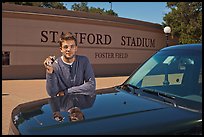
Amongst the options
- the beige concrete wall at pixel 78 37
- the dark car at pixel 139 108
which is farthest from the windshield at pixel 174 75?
the beige concrete wall at pixel 78 37

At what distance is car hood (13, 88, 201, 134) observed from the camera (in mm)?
1873

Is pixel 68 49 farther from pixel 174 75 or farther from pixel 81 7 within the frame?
pixel 81 7

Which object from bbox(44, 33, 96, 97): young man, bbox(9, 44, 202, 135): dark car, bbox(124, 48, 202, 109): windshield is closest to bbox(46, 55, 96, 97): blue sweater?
bbox(44, 33, 96, 97): young man

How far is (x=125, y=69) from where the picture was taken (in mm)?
21438

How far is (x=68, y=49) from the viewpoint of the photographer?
11.0 feet

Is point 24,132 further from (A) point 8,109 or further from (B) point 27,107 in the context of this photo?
(A) point 8,109

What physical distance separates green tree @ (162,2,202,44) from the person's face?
77.4 ft

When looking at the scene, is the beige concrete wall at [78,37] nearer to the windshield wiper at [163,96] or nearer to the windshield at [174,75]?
the windshield at [174,75]

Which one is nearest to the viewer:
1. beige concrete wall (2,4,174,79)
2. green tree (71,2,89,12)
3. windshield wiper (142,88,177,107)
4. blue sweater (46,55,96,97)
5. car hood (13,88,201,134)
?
car hood (13,88,201,134)

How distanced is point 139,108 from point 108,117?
361mm

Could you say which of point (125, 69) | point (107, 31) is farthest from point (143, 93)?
point (125, 69)

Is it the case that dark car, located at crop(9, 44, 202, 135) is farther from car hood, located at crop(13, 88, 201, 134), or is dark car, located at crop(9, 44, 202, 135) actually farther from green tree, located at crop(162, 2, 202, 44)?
green tree, located at crop(162, 2, 202, 44)

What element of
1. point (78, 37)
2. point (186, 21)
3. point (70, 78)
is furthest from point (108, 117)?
point (186, 21)

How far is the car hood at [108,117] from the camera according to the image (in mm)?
1873
